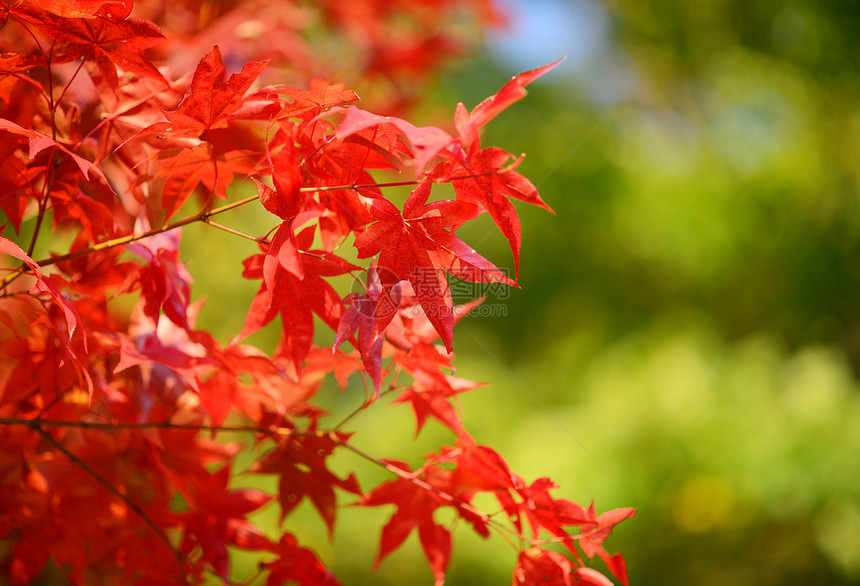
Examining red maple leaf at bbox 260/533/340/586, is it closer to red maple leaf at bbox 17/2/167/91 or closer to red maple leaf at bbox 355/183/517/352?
red maple leaf at bbox 355/183/517/352

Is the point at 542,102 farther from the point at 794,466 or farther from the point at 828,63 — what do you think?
the point at 794,466

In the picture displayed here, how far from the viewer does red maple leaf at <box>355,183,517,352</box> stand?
470mm

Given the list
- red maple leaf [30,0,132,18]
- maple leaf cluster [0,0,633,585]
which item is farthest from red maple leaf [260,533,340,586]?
red maple leaf [30,0,132,18]

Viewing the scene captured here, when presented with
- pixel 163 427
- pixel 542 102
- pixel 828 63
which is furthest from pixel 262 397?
pixel 542 102

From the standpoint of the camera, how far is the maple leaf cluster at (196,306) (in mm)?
471

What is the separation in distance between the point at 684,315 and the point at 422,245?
3271 millimetres

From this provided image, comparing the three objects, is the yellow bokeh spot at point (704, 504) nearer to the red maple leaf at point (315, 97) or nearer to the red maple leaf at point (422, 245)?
the red maple leaf at point (422, 245)

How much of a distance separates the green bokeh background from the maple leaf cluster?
0.57 metres

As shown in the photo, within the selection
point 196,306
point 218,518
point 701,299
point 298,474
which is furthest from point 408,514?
point 701,299

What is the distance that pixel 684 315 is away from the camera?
11.2ft

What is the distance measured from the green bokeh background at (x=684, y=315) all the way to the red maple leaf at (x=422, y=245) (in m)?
0.67

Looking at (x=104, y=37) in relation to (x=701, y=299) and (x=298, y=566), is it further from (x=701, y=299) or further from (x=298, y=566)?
(x=701, y=299)

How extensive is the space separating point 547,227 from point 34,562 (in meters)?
Result: 4.10

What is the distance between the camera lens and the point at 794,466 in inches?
81.5
